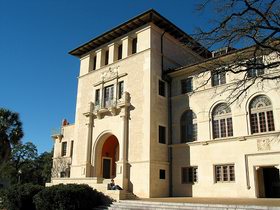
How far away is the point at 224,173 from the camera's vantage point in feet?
66.1

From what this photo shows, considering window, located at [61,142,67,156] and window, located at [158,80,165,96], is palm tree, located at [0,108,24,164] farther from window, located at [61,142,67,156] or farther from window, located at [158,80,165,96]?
window, located at [158,80,165,96]

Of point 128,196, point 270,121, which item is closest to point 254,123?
point 270,121

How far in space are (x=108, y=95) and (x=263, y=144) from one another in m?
13.7

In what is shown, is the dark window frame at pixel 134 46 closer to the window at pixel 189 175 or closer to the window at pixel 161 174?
the window at pixel 161 174

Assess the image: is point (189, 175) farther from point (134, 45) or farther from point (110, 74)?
point (134, 45)

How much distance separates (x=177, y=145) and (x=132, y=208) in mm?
7591

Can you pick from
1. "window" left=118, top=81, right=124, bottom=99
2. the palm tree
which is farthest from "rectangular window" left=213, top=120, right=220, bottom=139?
the palm tree

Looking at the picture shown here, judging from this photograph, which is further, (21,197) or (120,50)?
(120,50)

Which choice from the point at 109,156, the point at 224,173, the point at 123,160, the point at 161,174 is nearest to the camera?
the point at 224,173

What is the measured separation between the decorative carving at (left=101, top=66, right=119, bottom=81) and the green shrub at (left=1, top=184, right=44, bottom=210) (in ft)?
37.2

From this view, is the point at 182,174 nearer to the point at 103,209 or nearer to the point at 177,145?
the point at 177,145

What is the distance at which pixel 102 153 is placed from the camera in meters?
26.4

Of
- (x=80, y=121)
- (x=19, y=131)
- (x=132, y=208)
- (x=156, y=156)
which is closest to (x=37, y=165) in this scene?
(x=19, y=131)

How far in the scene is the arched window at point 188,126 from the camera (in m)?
22.5
